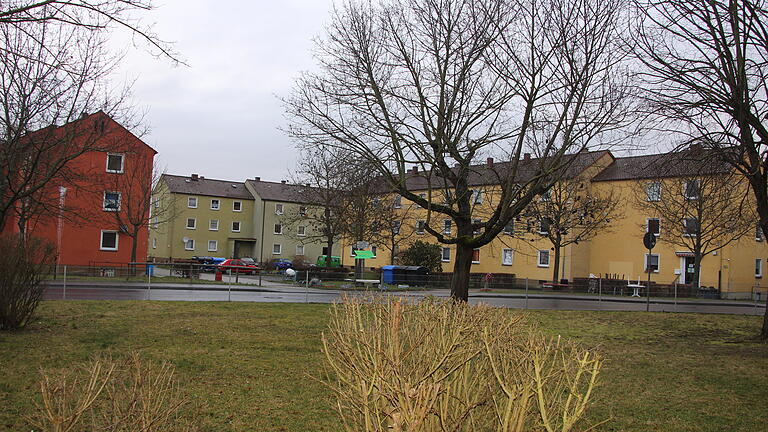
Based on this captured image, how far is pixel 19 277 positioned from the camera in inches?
465

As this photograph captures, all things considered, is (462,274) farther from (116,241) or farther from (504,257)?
(504,257)

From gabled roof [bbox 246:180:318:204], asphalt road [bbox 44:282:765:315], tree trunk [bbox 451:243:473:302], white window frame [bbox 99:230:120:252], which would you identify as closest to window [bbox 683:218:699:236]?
asphalt road [bbox 44:282:765:315]

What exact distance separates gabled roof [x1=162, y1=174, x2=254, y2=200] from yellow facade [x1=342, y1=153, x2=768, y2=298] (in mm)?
26523

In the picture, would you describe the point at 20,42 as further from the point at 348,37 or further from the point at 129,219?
the point at 129,219

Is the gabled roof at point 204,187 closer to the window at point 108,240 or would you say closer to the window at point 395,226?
the window at point 108,240

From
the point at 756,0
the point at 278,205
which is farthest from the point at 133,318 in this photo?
the point at 278,205

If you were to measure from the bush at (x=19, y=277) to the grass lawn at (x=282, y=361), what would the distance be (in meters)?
0.39

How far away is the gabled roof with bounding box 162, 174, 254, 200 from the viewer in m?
69.6

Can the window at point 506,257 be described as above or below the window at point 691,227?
below

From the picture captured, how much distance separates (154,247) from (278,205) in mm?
13612

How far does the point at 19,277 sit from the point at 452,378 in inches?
415

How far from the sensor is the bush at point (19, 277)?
1161cm

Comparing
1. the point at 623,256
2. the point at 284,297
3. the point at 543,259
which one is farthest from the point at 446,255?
the point at 284,297

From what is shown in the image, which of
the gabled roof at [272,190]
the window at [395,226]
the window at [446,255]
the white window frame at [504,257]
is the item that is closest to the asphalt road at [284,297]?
the window at [395,226]
